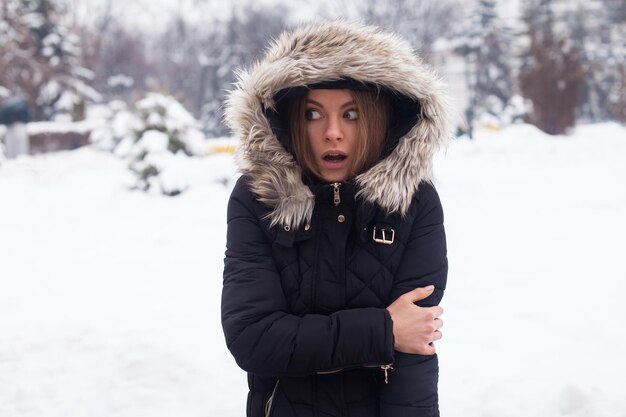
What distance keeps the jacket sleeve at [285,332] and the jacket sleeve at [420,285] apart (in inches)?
4.9

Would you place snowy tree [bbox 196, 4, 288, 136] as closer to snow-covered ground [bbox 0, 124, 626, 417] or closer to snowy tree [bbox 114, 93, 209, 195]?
snowy tree [bbox 114, 93, 209, 195]

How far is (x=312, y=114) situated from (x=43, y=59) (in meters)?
32.3

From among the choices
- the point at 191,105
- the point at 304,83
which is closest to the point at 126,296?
the point at 304,83

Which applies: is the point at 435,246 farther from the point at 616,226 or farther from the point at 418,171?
the point at 616,226

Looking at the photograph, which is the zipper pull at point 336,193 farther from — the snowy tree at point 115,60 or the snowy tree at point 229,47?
the snowy tree at point 115,60

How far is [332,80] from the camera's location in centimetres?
176

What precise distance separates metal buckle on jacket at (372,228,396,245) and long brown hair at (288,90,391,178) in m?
0.21

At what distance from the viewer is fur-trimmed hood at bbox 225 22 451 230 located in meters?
1.75

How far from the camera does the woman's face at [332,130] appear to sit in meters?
1.80

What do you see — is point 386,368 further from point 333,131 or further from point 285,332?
point 333,131

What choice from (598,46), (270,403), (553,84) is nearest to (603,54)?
(598,46)

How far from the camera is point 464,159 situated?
1576cm

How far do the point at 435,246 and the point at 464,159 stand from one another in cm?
1450

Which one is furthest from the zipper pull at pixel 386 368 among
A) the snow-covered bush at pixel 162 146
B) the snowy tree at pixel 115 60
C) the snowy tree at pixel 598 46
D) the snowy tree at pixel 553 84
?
the snowy tree at pixel 115 60
